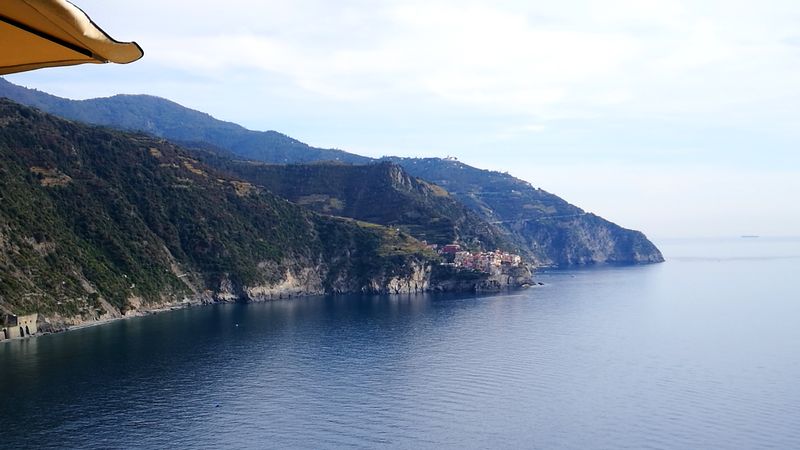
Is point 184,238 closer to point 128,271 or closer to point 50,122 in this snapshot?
point 128,271

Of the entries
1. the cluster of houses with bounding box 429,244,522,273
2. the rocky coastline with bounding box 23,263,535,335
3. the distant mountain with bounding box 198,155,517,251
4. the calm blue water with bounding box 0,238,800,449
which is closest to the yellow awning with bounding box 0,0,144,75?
the calm blue water with bounding box 0,238,800,449

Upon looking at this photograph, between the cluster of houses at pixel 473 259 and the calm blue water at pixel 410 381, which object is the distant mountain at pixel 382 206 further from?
the calm blue water at pixel 410 381

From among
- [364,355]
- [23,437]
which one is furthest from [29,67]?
[364,355]

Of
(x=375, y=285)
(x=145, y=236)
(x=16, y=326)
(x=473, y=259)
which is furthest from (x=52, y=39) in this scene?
(x=473, y=259)

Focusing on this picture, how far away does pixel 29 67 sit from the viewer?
4891 millimetres

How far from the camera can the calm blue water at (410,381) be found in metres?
51.3

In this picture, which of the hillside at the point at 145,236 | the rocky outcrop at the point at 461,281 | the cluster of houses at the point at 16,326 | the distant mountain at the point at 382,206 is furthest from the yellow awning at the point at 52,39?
the distant mountain at the point at 382,206

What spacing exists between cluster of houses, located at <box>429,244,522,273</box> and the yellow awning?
153m

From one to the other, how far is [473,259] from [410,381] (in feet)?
315

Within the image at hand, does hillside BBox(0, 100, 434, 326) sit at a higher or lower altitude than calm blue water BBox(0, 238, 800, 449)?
higher

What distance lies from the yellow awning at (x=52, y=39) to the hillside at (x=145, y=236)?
91.8m

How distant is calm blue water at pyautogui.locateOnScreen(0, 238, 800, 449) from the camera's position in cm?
5131

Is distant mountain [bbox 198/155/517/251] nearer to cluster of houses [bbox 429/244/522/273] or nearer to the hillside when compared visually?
cluster of houses [bbox 429/244/522/273]

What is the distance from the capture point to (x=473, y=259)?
16238cm
